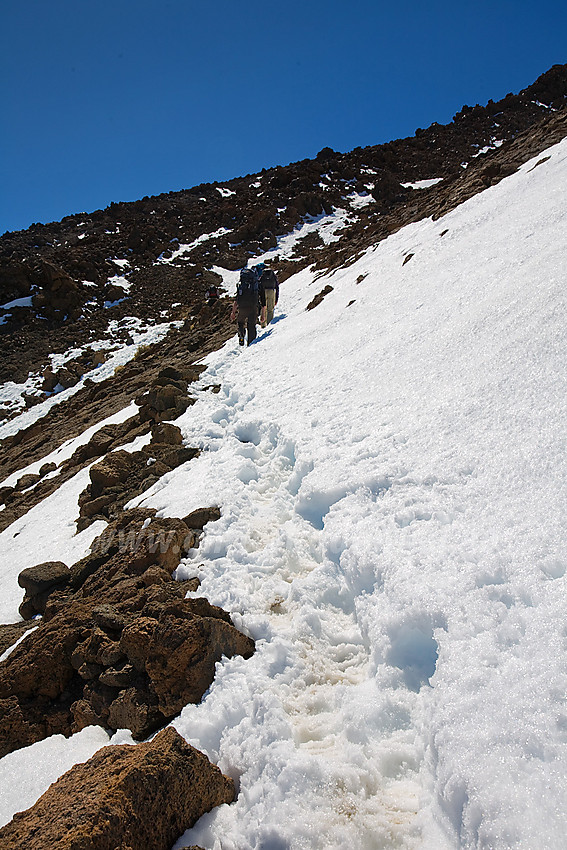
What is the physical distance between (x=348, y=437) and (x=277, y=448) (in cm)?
130

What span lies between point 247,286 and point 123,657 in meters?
11.3

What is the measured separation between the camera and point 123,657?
338 centimetres

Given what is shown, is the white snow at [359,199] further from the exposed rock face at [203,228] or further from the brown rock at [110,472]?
the brown rock at [110,472]

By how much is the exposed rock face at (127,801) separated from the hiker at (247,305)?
38.0 feet

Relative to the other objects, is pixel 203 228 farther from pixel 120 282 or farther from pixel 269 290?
pixel 269 290

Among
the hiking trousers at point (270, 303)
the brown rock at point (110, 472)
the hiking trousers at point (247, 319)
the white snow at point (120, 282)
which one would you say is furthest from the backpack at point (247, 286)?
the white snow at point (120, 282)

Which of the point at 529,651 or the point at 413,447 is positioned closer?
the point at 529,651

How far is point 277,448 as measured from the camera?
6.21 metres

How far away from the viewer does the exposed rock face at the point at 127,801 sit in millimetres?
1876

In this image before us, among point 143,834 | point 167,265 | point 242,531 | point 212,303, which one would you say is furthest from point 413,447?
point 167,265

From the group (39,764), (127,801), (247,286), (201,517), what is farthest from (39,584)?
(247,286)

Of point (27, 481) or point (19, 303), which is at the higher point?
point (19, 303)

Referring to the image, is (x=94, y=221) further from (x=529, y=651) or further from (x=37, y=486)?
(x=529, y=651)

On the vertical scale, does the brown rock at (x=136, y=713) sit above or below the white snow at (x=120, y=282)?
below
